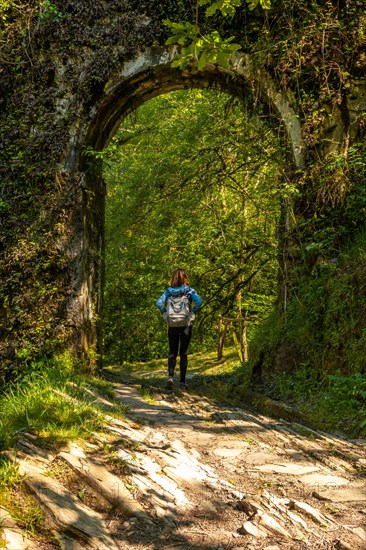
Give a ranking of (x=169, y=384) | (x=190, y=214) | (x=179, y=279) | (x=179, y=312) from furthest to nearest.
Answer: (x=190, y=214) < (x=179, y=279) < (x=179, y=312) < (x=169, y=384)

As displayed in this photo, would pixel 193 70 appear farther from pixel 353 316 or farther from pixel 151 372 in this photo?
pixel 151 372

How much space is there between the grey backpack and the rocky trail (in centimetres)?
277

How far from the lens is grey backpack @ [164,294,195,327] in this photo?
782 centimetres

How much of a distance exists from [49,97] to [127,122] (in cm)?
1017

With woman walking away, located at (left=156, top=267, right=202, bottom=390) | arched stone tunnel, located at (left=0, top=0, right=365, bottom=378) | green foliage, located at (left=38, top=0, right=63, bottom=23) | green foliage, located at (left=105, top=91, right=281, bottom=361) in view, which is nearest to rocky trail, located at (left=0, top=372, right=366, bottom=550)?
woman walking away, located at (left=156, top=267, right=202, bottom=390)

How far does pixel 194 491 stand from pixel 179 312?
14.1 feet

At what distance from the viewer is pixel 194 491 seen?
360 centimetres

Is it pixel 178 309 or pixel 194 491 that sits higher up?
pixel 178 309

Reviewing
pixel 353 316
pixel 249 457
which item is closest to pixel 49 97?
pixel 353 316

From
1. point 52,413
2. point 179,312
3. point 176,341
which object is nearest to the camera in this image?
point 52,413

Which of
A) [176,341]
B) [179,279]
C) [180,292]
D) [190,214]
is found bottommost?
[176,341]

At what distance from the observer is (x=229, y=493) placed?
3613 millimetres

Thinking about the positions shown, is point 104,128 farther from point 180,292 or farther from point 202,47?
point 202,47

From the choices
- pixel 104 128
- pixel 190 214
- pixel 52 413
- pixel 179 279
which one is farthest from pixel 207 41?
pixel 190 214
